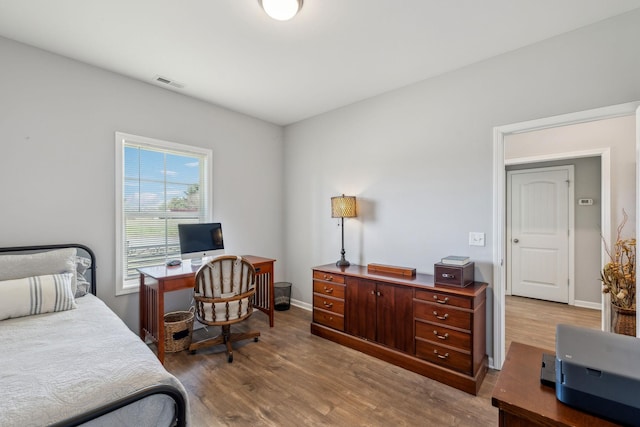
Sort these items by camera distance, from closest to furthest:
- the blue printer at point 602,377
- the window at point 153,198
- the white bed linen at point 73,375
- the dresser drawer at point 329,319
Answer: the blue printer at point 602,377, the white bed linen at point 73,375, the window at point 153,198, the dresser drawer at point 329,319

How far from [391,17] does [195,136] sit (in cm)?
245

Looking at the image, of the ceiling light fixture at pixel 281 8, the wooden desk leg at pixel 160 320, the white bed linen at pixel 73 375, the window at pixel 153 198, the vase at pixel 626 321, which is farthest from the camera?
the window at pixel 153 198

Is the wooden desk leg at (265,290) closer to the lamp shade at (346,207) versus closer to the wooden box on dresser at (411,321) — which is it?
the wooden box on dresser at (411,321)

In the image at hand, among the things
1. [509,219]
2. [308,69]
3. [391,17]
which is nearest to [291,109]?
[308,69]

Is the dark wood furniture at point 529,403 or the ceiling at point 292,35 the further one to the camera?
the ceiling at point 292,35

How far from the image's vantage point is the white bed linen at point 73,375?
1.04 meters

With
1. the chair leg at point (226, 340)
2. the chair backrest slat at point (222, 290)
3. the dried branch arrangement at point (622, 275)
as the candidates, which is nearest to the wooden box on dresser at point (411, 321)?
the chair leg at point (226, 340)

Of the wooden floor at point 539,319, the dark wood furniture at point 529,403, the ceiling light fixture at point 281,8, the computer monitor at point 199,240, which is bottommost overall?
the wooden floor at point 539,319

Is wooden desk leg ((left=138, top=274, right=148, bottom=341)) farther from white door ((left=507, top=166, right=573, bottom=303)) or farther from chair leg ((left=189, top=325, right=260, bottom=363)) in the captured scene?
white door ((left=507, top=166, right=573, bottom=303))

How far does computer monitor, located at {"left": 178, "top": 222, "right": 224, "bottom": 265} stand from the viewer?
3018 millimetres

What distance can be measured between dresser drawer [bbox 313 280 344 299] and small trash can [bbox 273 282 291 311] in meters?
0.98

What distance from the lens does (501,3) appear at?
6.15ft

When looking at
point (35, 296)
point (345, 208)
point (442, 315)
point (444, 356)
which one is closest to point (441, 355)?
point (444, 356)

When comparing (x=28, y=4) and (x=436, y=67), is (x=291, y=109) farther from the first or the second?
(x=28, y=4)
